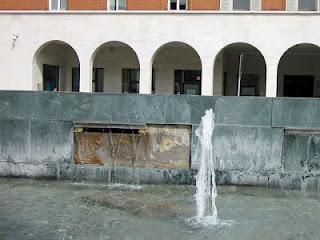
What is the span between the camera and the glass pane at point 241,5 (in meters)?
26.8

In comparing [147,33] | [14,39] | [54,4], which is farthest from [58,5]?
[147,33]

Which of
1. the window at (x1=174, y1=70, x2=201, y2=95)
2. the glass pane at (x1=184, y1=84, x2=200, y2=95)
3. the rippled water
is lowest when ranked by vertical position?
the rippled water

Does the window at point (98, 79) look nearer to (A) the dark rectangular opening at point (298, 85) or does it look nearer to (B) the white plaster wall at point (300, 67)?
(B) the white plaster wall at point (300, 67)

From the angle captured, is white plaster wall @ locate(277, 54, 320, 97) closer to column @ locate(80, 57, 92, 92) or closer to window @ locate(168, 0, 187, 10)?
window @ locate(168, 0, 187, 10)

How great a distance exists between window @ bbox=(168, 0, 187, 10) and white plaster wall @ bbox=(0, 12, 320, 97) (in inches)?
45.1

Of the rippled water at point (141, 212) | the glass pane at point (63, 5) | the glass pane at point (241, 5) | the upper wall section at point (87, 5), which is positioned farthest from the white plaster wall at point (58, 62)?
the rippled water at point (141, 212)

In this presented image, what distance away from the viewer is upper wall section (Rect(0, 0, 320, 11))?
26.3 m

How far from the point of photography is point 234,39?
25766 mm

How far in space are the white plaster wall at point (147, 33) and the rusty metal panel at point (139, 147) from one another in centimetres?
1048

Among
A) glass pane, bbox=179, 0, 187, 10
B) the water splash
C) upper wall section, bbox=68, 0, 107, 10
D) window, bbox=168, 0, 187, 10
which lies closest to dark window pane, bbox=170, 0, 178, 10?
window, bbox=168, 0, 187, 10

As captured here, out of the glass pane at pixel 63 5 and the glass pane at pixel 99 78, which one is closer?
the glass pane at pixel 63 5

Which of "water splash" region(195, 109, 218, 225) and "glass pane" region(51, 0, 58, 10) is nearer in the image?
"water splash" region(195, 109, 218, 225)

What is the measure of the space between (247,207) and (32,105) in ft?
23.2

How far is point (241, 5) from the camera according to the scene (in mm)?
26906
